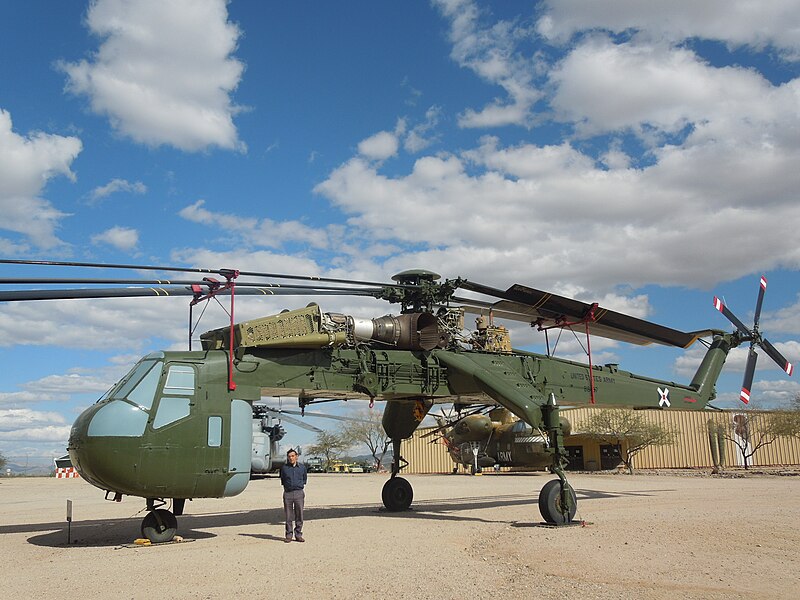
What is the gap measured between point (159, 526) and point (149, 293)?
13.7 feet

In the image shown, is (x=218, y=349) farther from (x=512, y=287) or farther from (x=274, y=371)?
(x=512, y=287)

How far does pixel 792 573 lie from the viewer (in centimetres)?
827

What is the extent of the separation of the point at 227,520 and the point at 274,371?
4.69 m

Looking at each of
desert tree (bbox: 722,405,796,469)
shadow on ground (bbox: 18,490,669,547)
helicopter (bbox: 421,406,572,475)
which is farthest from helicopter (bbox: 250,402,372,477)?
desert tree (bbox: 722,405,796,469)

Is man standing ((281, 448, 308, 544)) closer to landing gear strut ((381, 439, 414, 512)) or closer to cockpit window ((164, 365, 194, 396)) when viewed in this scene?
cockpit window ((164, 365, 194, 396))

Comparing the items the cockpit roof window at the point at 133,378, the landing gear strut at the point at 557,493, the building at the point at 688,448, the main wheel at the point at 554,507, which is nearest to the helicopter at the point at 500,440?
the building at the point at 688,448

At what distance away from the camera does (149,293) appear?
10.9 metres

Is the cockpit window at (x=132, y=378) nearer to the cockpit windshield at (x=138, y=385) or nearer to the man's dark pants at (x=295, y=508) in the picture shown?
the cockpit windshield at (x=138, y=385)

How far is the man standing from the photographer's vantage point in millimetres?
11766

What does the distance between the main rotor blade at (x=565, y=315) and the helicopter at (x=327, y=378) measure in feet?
0.13

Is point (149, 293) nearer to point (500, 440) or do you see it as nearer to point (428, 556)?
point (428, 556)

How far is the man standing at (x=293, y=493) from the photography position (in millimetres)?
11766

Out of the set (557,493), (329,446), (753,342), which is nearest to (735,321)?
(753,342)

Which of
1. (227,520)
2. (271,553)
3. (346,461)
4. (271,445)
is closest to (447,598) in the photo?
(271,553)
